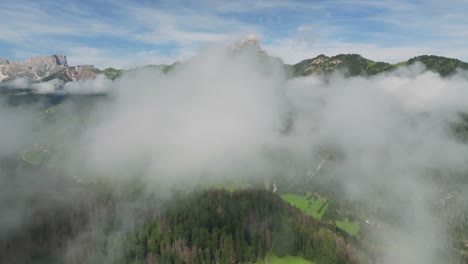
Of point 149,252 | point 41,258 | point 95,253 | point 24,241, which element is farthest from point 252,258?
point 24,241

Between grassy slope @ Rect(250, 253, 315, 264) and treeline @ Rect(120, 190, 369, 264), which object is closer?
treeline @ Rect(120, 190, 369, 264)

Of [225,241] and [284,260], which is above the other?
[225,241]

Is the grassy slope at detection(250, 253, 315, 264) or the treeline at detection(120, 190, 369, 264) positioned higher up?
the treeline at detection(120, 190, 369, 264)

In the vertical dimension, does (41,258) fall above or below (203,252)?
below

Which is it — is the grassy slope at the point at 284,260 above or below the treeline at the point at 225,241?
below

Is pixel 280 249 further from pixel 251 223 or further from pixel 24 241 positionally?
pixel 24 241

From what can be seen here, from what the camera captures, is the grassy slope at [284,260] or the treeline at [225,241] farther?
the grassy slope at [284,260]

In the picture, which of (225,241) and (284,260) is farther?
(284,260)

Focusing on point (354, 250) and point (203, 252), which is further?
point (354, 250)
